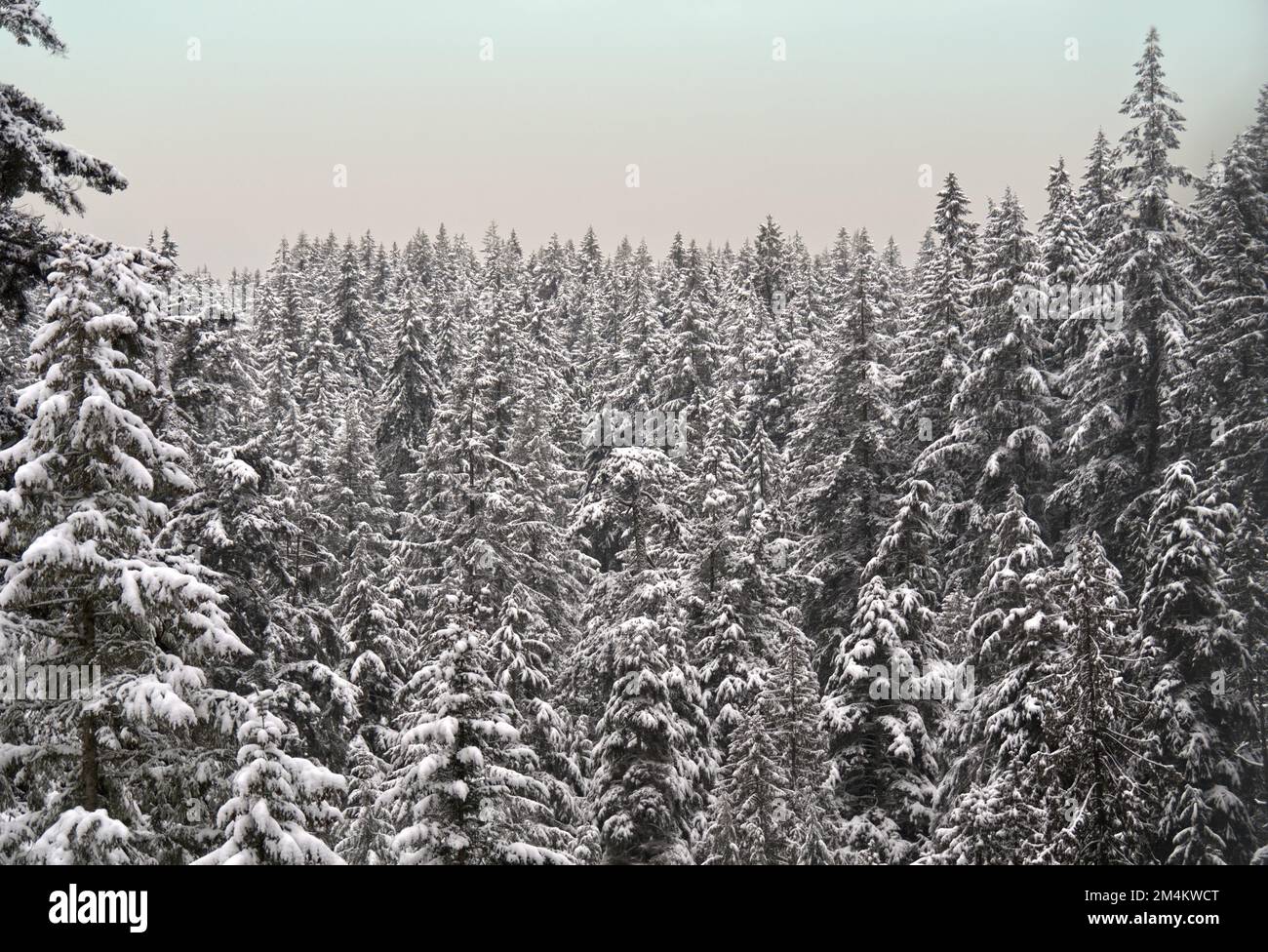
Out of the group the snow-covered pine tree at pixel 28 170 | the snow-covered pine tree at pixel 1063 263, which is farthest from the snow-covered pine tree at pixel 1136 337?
the snow-covered pine tree at pixel 28 170

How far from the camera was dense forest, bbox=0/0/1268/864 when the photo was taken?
382 inches

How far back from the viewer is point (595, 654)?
22688 millimetres

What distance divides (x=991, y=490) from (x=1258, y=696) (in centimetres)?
902

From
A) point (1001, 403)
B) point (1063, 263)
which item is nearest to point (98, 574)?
point (1001, 403)

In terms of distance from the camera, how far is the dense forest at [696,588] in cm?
970

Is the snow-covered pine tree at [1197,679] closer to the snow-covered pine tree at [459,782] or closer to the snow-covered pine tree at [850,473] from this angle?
the snow-covered pine tree at [850,473]

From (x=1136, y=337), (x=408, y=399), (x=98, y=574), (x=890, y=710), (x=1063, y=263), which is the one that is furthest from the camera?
(x=408, y=399)

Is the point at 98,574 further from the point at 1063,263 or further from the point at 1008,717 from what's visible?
the point at 1063,263

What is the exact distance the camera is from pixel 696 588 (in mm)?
25609

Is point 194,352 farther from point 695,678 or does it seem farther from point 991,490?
point 991,490

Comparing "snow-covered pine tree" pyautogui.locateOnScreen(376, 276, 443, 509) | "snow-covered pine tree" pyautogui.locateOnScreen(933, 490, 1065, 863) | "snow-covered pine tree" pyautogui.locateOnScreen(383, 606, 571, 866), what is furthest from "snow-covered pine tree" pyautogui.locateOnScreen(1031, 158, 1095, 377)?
"snow-covered pine tree" pyautogui.locateOnScreen(376, 276, 443, 509)

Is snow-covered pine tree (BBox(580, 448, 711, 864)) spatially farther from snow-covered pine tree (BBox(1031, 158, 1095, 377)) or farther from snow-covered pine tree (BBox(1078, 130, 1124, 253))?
snow-covered pine tree (BBox(1078, 130, 1124, 253))

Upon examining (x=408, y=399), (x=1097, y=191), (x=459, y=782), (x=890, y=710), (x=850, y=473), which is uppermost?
(x=1097, y=191)
